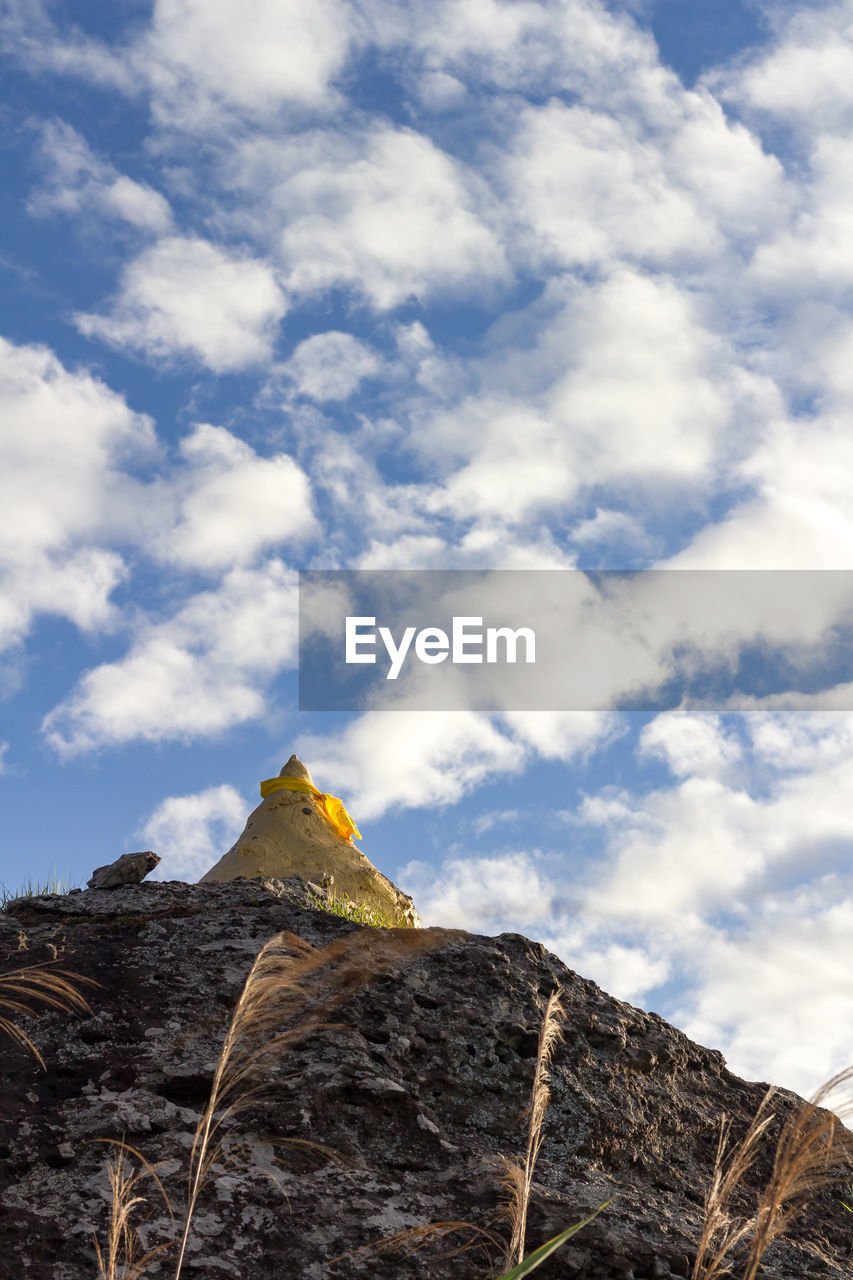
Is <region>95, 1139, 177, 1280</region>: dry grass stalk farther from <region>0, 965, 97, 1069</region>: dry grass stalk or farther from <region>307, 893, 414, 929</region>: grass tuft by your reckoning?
<region>307, 893, 414, 929</region>: grass tuft

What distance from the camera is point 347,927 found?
21.7 ft

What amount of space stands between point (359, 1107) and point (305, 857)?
6.38 meters

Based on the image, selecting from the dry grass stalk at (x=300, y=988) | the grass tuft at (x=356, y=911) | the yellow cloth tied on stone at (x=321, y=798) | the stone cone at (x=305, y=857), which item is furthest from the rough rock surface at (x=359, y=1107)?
the yellow cloth tied on stone at (x=321, y=798)

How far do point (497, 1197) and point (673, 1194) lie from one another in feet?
4.97

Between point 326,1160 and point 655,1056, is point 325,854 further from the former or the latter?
point 326,1160

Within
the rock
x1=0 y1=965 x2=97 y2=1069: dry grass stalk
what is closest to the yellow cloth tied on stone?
the rock

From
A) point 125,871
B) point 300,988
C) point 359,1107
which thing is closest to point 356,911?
point 125,871

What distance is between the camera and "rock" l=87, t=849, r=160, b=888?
810 cm

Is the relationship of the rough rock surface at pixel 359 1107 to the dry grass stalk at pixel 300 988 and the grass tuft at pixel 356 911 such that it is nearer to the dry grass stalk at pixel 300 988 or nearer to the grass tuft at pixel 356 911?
the dry grass stalk at pixel 300 988

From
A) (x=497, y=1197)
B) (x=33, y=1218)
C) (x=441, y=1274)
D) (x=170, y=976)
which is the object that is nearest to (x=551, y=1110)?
(x=497, y=1197)

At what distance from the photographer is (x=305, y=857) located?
1099 cm

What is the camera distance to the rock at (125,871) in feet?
26.6

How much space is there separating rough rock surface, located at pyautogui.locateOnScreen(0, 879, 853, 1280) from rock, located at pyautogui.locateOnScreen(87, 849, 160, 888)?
858mm

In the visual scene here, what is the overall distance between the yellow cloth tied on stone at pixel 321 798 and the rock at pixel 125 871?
358 cm
